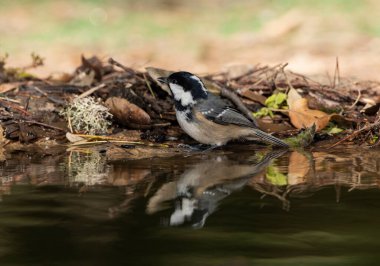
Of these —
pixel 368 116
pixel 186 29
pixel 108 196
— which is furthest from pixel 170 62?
pixel 108 196

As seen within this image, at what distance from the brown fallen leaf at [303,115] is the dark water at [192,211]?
94cm

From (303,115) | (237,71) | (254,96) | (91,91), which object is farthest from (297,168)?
(237,71)

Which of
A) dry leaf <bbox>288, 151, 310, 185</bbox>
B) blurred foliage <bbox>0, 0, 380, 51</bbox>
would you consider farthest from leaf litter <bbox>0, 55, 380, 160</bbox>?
blurred foliage <bbox>0, 0, 380, 51</bbox>

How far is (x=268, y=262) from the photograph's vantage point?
3285mm

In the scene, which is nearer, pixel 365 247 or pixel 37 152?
pixel 365 247

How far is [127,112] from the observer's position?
23.0 ft

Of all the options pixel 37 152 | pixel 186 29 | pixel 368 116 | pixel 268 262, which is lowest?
pixel 268 262

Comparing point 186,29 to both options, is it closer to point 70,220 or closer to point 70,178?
point 70,178

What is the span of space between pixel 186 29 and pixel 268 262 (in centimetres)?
973

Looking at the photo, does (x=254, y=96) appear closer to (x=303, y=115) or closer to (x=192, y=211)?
(x=303, y=115)

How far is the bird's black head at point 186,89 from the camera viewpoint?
678cm

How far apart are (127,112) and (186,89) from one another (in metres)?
0.58

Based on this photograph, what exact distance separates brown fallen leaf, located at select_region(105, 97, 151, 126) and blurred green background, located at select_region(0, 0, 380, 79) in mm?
3066

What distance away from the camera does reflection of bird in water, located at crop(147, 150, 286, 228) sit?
13.5 feet
